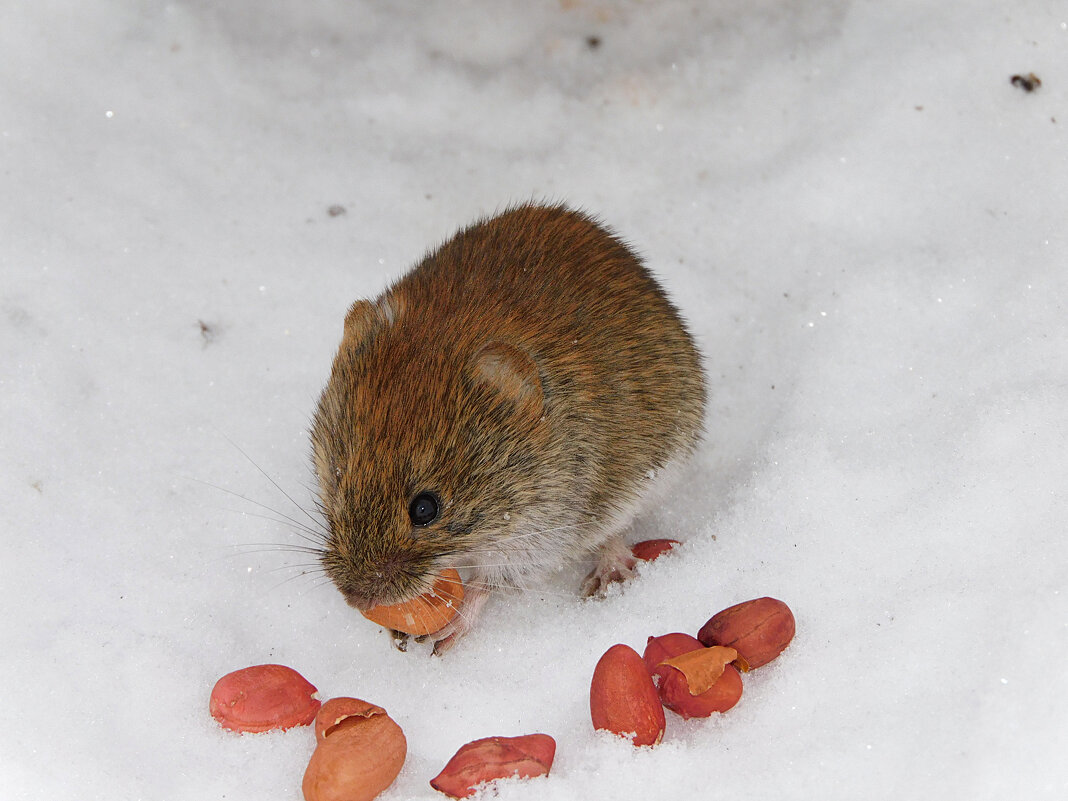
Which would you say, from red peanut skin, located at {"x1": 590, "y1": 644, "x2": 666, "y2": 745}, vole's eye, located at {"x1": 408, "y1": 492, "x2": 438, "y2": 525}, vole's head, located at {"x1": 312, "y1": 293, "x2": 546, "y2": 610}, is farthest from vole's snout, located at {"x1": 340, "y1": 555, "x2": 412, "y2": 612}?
red peanut skin, located at {"x1": 590, "y1": 644, "x2": 666, "y2": 745}

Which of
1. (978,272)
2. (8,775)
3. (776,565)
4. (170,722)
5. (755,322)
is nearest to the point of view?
(8,775)

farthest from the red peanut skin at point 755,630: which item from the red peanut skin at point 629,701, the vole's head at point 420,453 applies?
the vole's head at point 420,453

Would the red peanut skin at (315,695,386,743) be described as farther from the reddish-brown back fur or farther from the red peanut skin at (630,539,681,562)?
the red peanut skin at (630,539,681,562)

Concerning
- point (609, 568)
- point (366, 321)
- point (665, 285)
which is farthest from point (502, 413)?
point (665, 285)

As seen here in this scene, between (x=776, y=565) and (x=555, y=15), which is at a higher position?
(x=555, y=15)

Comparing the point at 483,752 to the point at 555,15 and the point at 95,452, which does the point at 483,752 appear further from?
the point at 555,15

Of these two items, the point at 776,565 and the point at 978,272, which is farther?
the point at 978,272

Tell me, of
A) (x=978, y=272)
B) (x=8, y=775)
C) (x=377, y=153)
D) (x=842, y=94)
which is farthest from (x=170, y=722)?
(x=842, y=94)

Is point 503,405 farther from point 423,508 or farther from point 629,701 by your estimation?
point 629,701
